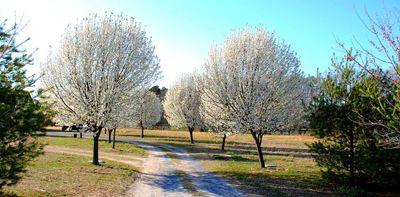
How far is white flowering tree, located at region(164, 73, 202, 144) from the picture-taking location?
1881 inches

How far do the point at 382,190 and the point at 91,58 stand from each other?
1681 cm

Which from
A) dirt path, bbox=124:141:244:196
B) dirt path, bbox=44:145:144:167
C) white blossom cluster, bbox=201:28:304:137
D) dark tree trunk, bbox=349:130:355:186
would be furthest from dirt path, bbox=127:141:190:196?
dark tree trunk, bbox=349:130:355:186

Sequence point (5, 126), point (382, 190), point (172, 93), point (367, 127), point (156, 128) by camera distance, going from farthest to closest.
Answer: point (156, 128)
point (172, 93)
point (382, 190)
point (367, 127)
point (5, 126)

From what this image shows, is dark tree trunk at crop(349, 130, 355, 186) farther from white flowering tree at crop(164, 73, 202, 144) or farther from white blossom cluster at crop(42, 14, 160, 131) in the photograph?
white flowering tree at crop(164, 73, 202, 144)

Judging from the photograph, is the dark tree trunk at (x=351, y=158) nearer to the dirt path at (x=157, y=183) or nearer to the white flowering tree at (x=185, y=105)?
the dirt path at (x=157, y=183)

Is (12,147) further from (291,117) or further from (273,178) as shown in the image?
(291,117)

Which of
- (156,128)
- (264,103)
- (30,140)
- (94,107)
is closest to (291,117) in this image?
(264,103)

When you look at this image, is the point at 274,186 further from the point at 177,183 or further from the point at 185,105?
the point at 185,105

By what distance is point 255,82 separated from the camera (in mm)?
21594

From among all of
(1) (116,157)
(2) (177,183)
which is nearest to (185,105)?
(1) (116,157)

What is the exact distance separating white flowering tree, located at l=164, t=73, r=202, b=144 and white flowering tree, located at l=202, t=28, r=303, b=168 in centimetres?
2417

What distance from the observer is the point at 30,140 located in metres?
8.64

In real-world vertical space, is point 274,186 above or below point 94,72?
below

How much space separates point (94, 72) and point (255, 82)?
10.0 metres
